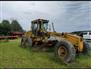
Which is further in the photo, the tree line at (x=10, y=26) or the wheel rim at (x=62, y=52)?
the tree line at (x=10, y=26)

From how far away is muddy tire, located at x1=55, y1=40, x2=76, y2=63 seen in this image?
10.3 m

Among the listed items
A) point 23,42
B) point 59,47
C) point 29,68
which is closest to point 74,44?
point 59,47

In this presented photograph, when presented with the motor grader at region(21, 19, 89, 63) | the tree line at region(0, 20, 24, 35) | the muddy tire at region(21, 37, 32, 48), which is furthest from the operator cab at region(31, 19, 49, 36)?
the tree line at region(0, 20, 24, 35)

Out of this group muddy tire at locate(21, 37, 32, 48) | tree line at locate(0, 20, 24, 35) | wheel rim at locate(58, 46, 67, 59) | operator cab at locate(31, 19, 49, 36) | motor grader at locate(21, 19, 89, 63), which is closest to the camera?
motor grader at locate(21, 19, 89, 63)

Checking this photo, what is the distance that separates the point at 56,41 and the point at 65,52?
2.29 meters

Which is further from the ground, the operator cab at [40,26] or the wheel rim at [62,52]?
the operator cab at [40,26]

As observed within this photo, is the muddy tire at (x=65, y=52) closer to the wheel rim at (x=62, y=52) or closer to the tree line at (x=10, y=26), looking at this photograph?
the wheel rim at (x=62, y=52)

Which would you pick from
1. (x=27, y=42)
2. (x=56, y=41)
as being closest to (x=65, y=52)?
(x=56, y=41)

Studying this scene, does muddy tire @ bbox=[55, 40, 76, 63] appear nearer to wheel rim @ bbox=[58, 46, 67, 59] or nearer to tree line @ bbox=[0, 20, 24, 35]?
wheel rim @ bbox=[58, 46, 67, 59]

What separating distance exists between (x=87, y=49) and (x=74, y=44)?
1169 millimetres

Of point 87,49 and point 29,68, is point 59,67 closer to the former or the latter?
point 29,68

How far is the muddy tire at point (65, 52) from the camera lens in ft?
33.9

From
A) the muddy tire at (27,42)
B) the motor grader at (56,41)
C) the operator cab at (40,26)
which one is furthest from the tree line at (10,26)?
the operator cab at (40,26)

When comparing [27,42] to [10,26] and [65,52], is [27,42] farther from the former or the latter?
[10,26]
